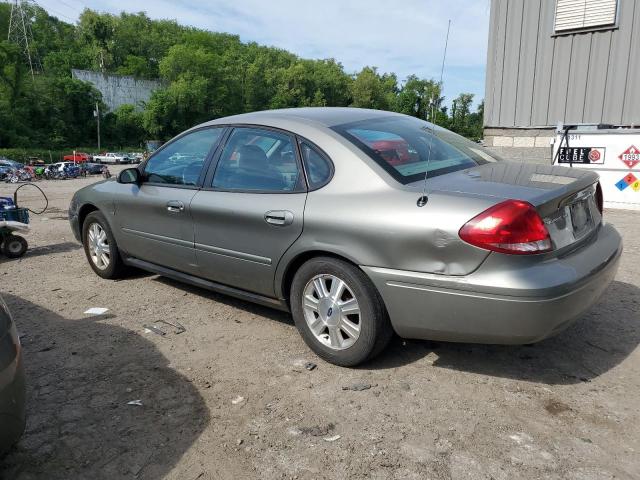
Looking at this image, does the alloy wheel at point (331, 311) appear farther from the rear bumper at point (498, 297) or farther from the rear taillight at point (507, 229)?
the rear taillight at point (507, 229)

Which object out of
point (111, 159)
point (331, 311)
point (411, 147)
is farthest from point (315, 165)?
point (111, 159)

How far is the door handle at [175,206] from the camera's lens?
14.0 ft

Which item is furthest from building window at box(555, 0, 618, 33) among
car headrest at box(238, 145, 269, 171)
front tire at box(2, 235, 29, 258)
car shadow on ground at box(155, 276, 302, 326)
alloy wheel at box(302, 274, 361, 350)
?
front tire at box(2, 235, 29, 258)

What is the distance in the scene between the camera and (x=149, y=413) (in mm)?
2926

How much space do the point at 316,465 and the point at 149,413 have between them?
1.02 metres

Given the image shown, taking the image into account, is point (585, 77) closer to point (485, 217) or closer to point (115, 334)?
point (485, 217)

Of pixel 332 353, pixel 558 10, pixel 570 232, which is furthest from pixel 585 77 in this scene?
pixel 332 353

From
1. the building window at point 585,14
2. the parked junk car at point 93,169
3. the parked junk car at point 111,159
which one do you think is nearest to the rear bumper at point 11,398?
the building window at point 585,14

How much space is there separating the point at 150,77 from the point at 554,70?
359ft

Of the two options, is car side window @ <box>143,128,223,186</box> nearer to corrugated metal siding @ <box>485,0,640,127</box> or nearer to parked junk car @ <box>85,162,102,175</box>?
corrugated metal siding @ <box>485,0,640,127</box>

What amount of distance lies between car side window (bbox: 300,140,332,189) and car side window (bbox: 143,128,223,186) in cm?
98

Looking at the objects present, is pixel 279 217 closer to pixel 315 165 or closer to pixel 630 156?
pixel 315 165

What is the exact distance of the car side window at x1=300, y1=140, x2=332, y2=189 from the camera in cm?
344

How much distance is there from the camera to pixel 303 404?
118 inches
